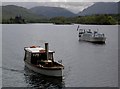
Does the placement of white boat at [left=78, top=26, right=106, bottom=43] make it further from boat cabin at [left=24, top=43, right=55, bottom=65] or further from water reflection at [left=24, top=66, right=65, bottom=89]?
water reflection at [left=24, top=66, right=65, bottom=89]

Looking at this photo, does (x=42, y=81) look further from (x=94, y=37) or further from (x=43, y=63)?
(x=94, y=37)

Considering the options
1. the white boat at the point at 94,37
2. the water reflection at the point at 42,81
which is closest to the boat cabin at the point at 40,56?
the water reflection at the point at 42,81

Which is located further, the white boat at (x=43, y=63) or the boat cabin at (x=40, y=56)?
the boat cabin at (x=40, y=56)

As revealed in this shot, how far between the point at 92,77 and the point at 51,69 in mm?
9683

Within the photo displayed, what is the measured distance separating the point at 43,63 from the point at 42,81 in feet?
21.2

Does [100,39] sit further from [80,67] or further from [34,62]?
[34,62]

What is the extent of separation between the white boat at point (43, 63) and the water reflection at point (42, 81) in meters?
0.87

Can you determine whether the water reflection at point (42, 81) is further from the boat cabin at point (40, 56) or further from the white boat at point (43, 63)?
the boat cabin at point (40, 56)

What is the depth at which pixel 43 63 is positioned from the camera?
66375 millimetres

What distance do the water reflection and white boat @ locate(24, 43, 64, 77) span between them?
0.87 metres

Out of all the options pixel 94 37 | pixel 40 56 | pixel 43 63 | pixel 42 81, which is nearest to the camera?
pixel 42 81

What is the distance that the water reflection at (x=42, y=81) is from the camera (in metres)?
57.6

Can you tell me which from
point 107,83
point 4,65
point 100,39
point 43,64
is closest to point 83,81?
point 107,83

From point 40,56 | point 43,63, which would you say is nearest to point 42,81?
point 43,63
